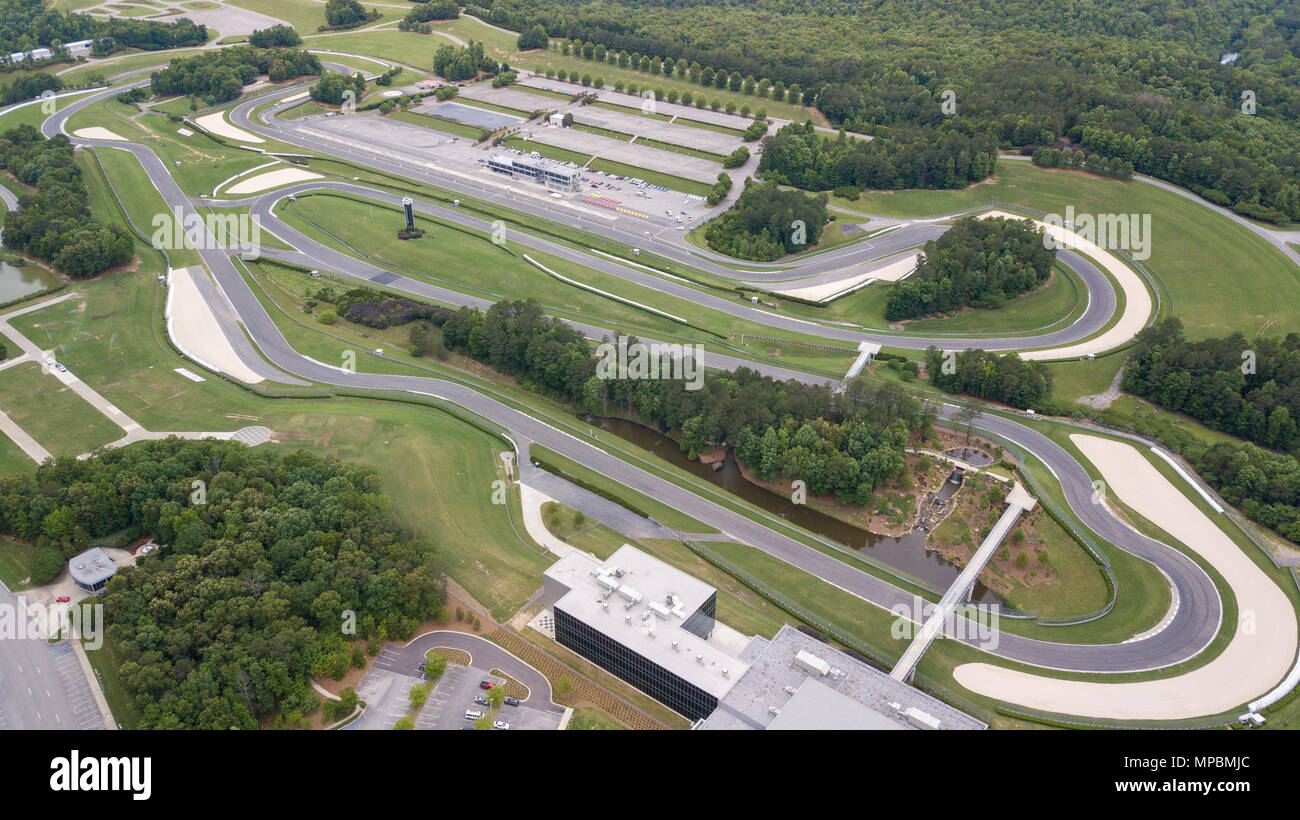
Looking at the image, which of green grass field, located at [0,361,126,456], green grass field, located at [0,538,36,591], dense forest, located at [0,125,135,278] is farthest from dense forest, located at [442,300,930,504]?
dense forest, located at [0,125,135,278]

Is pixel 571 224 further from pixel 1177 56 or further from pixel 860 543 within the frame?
pixel 1177 56

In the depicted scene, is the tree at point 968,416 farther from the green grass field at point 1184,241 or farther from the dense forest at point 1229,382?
the green grass field at point 1184,241

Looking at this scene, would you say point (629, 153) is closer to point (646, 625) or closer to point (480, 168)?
point (480, 168)

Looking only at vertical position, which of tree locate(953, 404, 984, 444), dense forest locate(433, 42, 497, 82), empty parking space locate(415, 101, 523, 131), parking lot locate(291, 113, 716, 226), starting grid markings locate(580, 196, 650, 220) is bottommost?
tree locate(953, 404, 984, 444)

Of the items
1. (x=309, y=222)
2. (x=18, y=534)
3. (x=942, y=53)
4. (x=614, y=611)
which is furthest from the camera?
(x=942, y=53)

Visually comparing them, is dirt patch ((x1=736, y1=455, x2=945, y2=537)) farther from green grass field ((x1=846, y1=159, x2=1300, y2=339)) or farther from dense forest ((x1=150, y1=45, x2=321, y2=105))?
dense forest ((x1=150, y1=45, x2=321, y2=105))

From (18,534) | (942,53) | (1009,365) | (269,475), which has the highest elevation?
(942,53)

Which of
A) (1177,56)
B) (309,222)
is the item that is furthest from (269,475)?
(1177,56)

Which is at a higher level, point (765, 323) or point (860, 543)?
point (765, 323)
